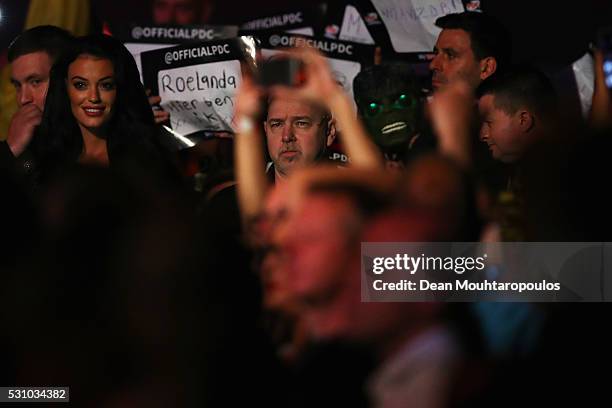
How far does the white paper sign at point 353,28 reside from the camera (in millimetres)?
5711

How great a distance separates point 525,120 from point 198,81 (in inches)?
75.7

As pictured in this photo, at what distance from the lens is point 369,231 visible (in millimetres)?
2145

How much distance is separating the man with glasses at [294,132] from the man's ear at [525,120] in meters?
0.67

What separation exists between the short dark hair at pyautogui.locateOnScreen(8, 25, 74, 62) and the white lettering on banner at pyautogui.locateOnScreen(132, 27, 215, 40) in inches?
33.2

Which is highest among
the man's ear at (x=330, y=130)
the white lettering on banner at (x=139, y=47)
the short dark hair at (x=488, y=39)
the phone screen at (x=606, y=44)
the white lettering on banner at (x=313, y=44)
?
the phone screen at (x=606, y=44)

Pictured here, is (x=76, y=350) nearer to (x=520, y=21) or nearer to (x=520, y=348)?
(x=520, y=348)

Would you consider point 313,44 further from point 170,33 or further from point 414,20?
point 170,33

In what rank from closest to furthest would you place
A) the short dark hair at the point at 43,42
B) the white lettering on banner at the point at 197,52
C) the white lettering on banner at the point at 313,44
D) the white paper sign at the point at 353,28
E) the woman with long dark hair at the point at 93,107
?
1. the woman with long dark hair at the point at 93,107
2. the short dark hair at the point at 43,42
3. the white lettering on banner at the point at 197,52
4. the white lettering on banner at the point at 313,44
5. the white paper sign at the point at 353,28

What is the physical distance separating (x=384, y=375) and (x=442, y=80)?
2.74 m

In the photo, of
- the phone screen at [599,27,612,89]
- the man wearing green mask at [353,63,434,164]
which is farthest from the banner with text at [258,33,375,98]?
the phone screen at [599,27,612,89]

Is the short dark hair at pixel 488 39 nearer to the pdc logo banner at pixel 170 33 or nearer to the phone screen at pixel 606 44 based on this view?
the pdc logo banner at pixel 170 33

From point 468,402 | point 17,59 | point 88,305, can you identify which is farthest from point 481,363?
point 17,59

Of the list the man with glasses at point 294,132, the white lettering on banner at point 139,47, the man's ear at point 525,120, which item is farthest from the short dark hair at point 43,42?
the man's ear at point 525,120

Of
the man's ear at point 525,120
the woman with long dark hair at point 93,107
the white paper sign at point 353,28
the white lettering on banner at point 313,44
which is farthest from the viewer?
the white paper sign at point 353,28
